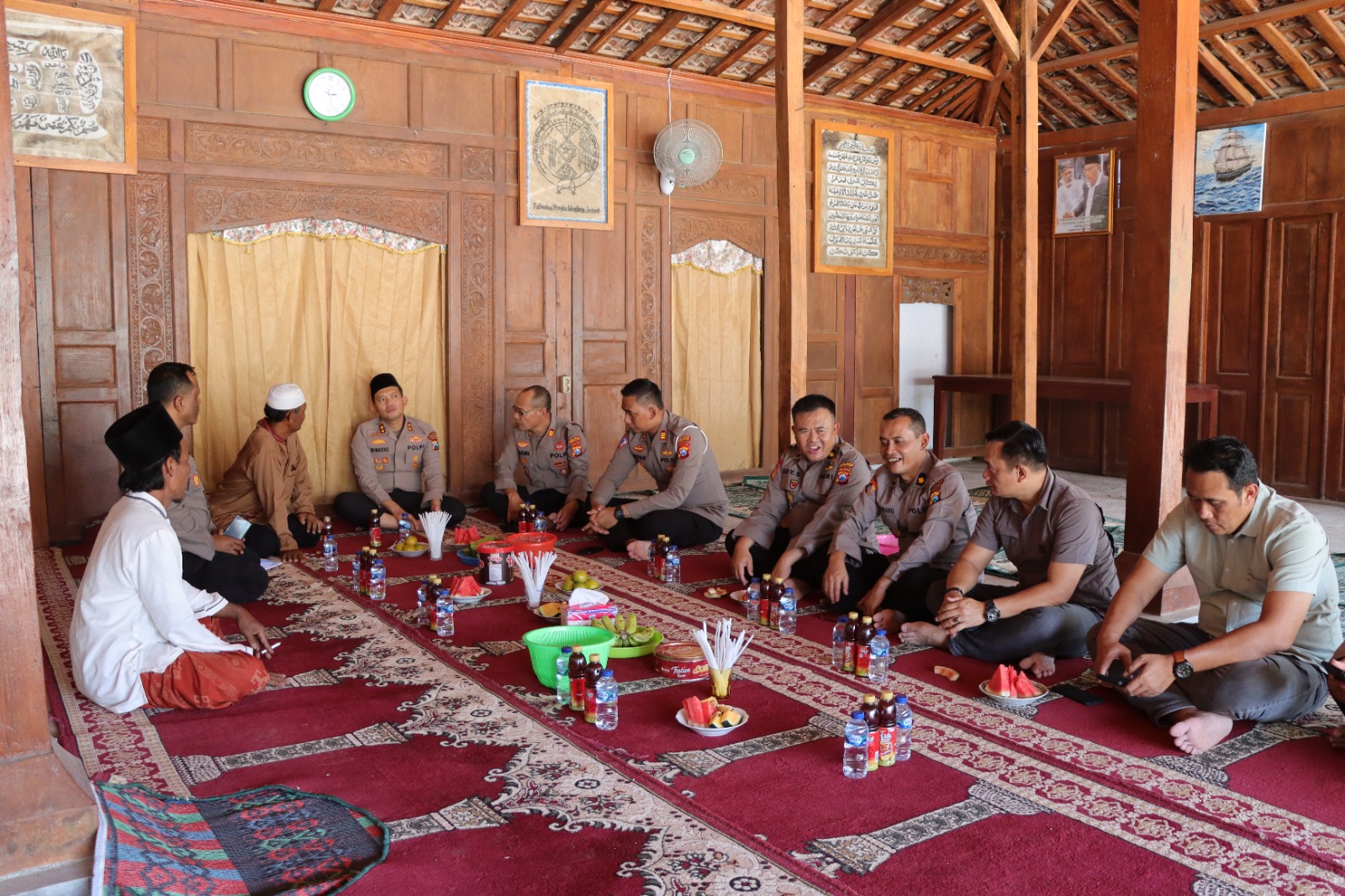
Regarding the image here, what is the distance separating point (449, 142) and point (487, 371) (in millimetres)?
1635

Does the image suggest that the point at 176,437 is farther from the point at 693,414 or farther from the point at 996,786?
the point at 693,414

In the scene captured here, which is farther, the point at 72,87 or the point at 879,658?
the point at 72,87

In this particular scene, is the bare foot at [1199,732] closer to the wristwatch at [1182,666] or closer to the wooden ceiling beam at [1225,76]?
the wristwatch at [1182,666]

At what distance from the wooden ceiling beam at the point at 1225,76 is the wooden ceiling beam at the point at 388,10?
6.02 metres

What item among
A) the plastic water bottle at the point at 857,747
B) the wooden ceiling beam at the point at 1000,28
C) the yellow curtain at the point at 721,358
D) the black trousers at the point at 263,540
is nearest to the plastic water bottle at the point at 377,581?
the black trousers at the point at 263,540

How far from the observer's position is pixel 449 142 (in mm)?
7500

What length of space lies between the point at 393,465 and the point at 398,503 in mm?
249

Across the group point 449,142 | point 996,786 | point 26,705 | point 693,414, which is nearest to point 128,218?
point 449,142

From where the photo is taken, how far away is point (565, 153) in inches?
313

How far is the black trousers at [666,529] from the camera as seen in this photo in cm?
593

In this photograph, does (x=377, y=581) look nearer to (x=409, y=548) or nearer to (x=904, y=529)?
(x=409, y=548)

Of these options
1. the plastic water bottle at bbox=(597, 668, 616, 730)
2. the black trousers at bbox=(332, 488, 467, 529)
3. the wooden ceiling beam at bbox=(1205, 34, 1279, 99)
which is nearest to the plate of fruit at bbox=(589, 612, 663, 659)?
the plastic water bottle at bbox=(597, 668, 616, 730)

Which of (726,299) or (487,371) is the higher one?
(726,299)

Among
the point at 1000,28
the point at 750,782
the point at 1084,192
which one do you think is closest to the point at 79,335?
the point at 750,782
